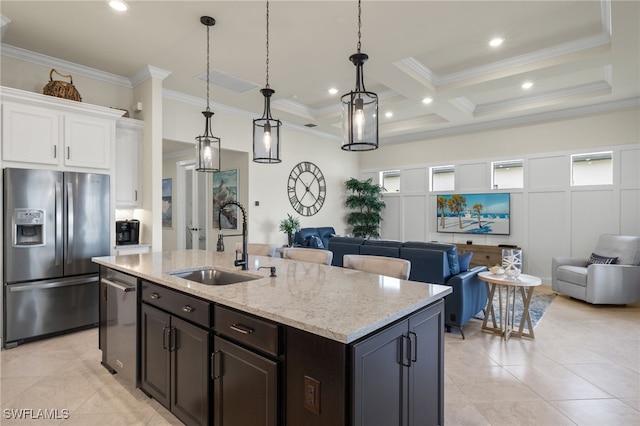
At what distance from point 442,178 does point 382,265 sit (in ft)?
18.3

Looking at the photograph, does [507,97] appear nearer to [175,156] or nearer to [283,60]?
[283,60]

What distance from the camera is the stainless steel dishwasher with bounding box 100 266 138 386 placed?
237cm

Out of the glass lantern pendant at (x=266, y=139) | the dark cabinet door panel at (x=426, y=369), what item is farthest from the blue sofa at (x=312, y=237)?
the dark cabinet door panel at (x=426, y=369)

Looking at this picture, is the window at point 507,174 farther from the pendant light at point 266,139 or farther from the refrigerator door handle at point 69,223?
the refrigerator door handle at point 69,223

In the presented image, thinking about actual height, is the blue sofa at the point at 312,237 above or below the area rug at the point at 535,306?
above

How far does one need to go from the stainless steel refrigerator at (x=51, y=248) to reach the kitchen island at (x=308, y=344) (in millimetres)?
1922

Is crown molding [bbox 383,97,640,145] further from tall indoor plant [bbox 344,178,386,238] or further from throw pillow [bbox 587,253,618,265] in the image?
throw pillow [bbox 587,253,618,265]

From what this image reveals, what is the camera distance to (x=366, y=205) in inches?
312

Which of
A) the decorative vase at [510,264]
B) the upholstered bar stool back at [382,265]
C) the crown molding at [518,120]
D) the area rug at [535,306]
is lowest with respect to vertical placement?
the area rug at [535,306]

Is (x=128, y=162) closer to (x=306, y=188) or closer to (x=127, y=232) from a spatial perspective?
(x=127, y=232)

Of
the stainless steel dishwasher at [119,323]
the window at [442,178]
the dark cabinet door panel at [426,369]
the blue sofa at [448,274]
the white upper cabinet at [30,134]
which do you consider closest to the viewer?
the dark cabinet door panel at [426,369]

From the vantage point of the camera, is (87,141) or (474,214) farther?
(474,214)

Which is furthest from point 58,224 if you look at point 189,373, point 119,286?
point 189,373

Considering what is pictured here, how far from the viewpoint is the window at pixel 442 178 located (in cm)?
724
